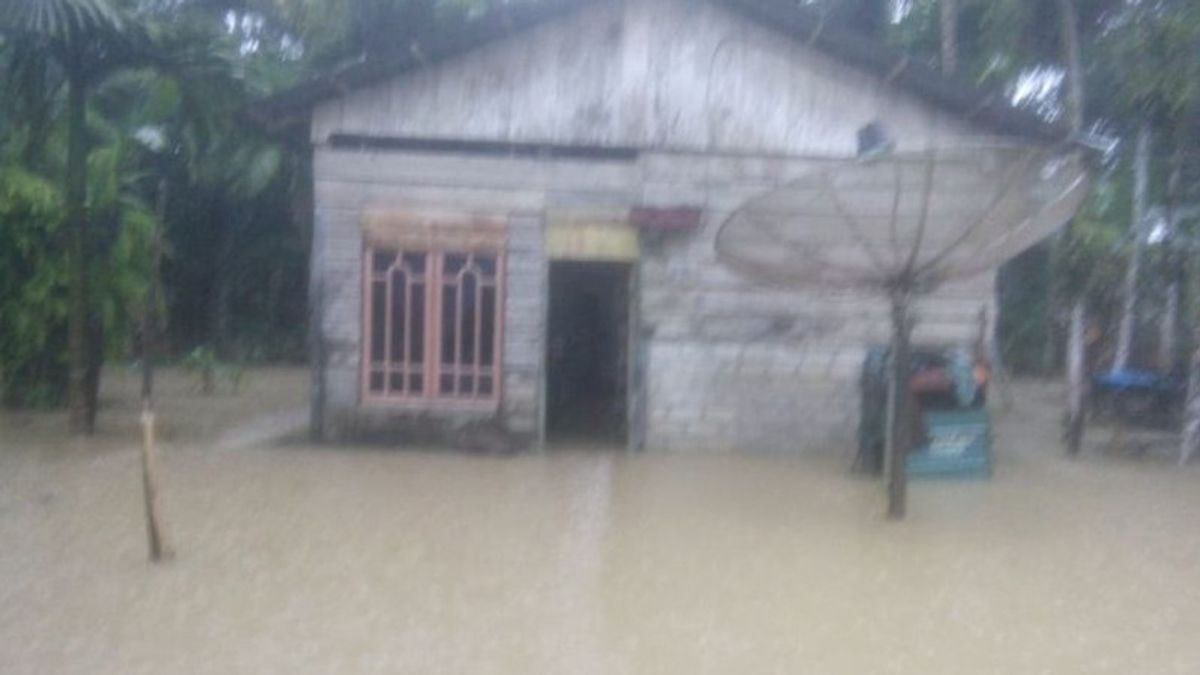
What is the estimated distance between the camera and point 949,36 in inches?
841

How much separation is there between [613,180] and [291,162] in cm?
1381

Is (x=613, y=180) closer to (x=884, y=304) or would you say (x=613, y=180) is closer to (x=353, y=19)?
(x=884, y=304)

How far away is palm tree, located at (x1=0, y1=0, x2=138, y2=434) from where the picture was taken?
555 inches

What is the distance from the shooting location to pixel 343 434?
1513 cm

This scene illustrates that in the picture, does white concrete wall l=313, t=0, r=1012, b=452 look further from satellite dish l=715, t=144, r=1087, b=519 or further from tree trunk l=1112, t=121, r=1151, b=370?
satellite dish l=715, t=144, r=1087, b=519

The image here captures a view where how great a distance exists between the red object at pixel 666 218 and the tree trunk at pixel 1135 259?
4709 millimetres

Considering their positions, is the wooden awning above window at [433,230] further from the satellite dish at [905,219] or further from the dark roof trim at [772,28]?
the satellite dish at [905,219]

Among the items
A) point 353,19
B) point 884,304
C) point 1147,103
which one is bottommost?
point 884,304

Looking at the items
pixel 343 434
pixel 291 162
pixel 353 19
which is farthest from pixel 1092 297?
pixel 291 162

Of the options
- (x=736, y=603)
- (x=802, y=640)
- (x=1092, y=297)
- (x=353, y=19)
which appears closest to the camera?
(x=802, y=640)

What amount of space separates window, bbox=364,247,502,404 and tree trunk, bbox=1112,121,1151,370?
6613 millimetres

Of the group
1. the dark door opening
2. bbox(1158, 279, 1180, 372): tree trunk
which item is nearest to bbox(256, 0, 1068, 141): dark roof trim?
bbox(1158, 279, 1180, 372): tree trunk

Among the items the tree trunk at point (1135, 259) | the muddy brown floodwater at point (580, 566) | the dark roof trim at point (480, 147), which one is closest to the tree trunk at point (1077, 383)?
the tree trunk at point (1135, 259)

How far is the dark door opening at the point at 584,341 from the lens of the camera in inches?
761
